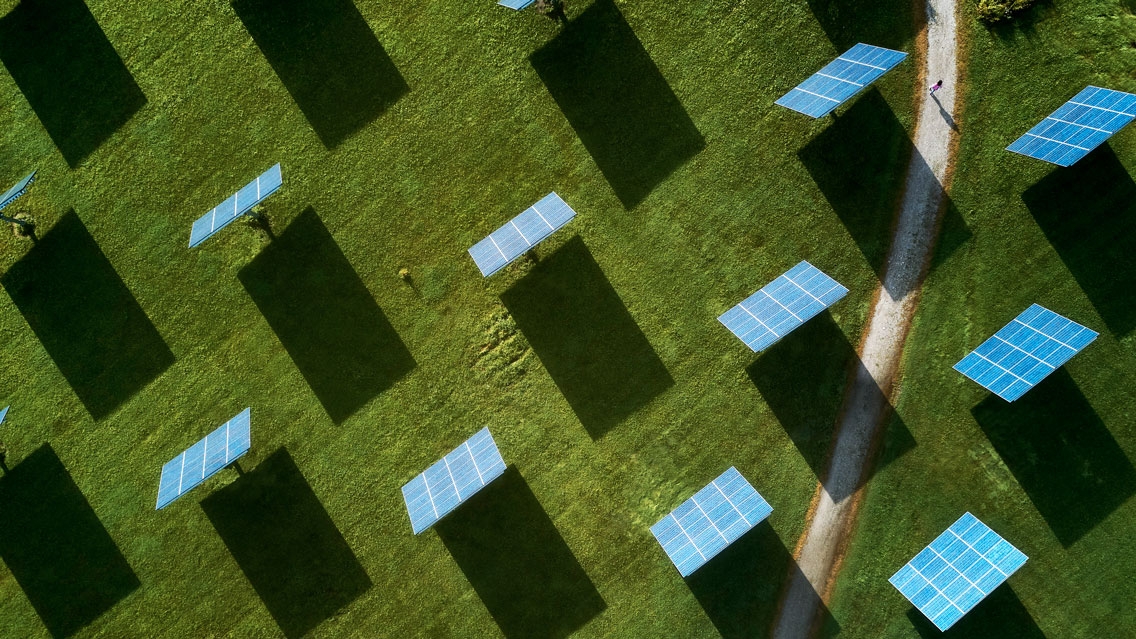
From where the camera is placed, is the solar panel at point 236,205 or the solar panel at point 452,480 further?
the solar panel at point 236,205

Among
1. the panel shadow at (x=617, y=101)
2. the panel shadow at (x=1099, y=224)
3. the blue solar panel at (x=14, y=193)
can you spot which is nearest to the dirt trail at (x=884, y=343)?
the panel shadow at (x=1099, y=224)

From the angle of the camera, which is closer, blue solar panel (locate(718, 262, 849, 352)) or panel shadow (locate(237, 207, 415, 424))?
blue solar panel (locate(718, 262, 849, 352))

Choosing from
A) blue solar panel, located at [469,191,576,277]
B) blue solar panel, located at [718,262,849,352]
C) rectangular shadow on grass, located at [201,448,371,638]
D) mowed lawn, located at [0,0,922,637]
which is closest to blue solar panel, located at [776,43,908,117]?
mowed lawn, located at [0,0,922,637]

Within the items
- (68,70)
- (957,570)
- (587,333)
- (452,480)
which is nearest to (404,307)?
(452,480)

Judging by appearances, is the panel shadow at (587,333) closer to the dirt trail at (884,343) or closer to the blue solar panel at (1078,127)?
the dirt trail at (884,343)

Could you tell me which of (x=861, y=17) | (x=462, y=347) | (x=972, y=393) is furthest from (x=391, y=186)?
(x=972, y=393)

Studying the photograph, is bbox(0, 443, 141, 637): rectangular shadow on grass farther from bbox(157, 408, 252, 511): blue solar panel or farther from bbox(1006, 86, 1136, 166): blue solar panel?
bbox(1006, 86, 1136, 166): blue solar panel
